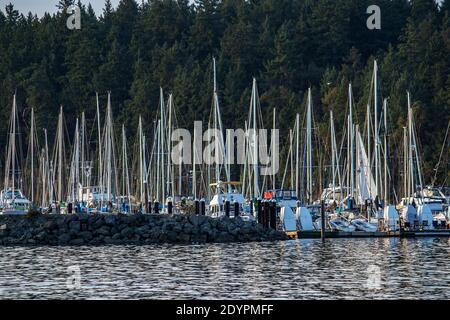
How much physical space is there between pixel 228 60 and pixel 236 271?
105308 mm

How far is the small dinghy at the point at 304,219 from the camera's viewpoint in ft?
240

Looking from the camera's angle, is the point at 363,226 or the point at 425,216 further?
the point at 425,216

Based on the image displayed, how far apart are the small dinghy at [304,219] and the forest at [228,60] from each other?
35651 millimetres

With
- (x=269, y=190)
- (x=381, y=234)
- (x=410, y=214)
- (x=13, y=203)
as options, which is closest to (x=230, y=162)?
(x=269, y=190)

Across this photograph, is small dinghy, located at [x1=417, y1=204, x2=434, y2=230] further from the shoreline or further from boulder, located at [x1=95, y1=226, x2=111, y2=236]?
boulder, located at [x1=95, y1=226, x2=111, y2=236]

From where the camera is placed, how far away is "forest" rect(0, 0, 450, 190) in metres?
128

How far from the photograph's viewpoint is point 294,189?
86.8 meters

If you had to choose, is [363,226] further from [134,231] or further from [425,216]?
[134,231]

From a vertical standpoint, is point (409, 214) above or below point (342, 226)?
above

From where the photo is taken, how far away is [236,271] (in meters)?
50.5

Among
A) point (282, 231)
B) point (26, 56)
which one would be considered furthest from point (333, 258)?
point (26, 56)

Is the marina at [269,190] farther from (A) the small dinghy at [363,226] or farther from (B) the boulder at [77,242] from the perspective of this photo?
(B) the boulder at [77,242]

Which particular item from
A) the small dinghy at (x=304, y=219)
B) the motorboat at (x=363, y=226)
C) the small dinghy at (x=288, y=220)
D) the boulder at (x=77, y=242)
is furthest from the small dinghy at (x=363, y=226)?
the boulder at (x=77, y=242)

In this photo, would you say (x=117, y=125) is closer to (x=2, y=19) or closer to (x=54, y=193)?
(x=54, y=193)
